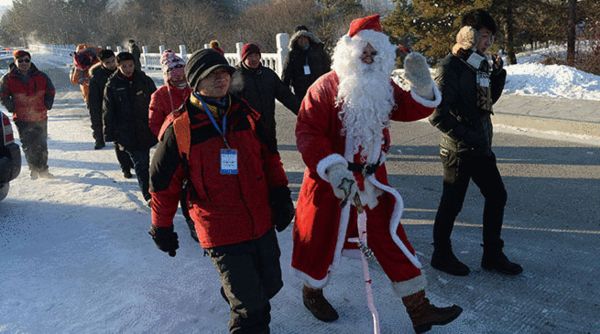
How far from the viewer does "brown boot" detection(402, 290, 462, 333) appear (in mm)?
2820

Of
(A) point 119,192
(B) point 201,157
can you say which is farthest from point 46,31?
(B) point 201,157

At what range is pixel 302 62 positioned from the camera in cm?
654

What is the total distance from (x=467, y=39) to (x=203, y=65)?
1826mm

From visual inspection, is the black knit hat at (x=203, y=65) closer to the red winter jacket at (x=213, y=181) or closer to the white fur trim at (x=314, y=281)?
the red winter jacket at (x=213, y=181)

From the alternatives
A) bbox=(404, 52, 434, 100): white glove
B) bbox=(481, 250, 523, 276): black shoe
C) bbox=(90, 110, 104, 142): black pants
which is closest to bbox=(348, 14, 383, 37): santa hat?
bbox=(404, 52, 434, 100): white glove

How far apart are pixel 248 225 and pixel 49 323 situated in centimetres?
169

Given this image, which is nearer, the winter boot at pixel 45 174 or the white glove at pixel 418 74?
the white glove at pixel 418 74

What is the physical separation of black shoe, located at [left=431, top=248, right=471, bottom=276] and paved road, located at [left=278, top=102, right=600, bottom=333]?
0.05 metres

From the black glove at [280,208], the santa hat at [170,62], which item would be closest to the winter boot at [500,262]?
the black glove at [280,208]

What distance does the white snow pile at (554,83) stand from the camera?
9531 millimetres

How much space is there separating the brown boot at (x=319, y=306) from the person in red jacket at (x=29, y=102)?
542 centimetres

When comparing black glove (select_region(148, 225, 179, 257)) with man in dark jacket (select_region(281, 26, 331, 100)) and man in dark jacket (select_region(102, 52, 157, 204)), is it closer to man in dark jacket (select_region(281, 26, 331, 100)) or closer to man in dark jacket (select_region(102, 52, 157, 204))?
man in dark jacket (select_region(102, 52, 157, 204))

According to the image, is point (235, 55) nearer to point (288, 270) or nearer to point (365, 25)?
point (288, 270)

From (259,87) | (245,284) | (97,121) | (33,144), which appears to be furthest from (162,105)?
(33,144)
